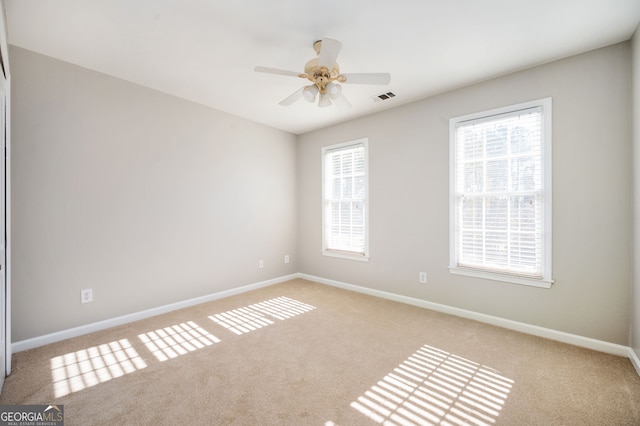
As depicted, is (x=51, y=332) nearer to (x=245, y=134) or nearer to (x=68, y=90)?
(x=68, y=90)

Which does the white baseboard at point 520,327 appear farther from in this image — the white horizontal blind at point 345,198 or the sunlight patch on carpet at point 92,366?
the sunlight patch on carpet at point 92,366

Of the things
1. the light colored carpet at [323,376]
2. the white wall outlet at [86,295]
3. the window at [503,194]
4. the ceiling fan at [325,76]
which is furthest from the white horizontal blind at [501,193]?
the white wall outlet at [86,295]

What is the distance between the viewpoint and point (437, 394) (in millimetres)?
1891

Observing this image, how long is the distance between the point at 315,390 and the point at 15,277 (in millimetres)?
2640

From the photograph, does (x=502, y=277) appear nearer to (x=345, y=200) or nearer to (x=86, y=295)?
(x=345, y=200)

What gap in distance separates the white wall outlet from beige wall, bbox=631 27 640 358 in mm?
4630

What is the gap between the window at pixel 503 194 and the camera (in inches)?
105

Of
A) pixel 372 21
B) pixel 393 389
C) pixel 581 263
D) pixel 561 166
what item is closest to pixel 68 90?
pixel 372 21

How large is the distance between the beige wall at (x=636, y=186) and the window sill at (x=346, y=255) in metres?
2.56

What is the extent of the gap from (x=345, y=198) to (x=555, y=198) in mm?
2485

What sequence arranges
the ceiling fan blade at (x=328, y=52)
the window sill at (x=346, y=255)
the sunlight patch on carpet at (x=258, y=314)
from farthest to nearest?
1. the window sill at (x=346, y=255)
2. the sunlight patch on carpet at (x=258, y=314)
3. the ceiling fan blade at (x=328, y=52)

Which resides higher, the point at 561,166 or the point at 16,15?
the point at 16,15

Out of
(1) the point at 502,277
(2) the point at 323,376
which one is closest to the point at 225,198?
(2) the point at 323,376

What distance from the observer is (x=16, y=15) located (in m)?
2.00
